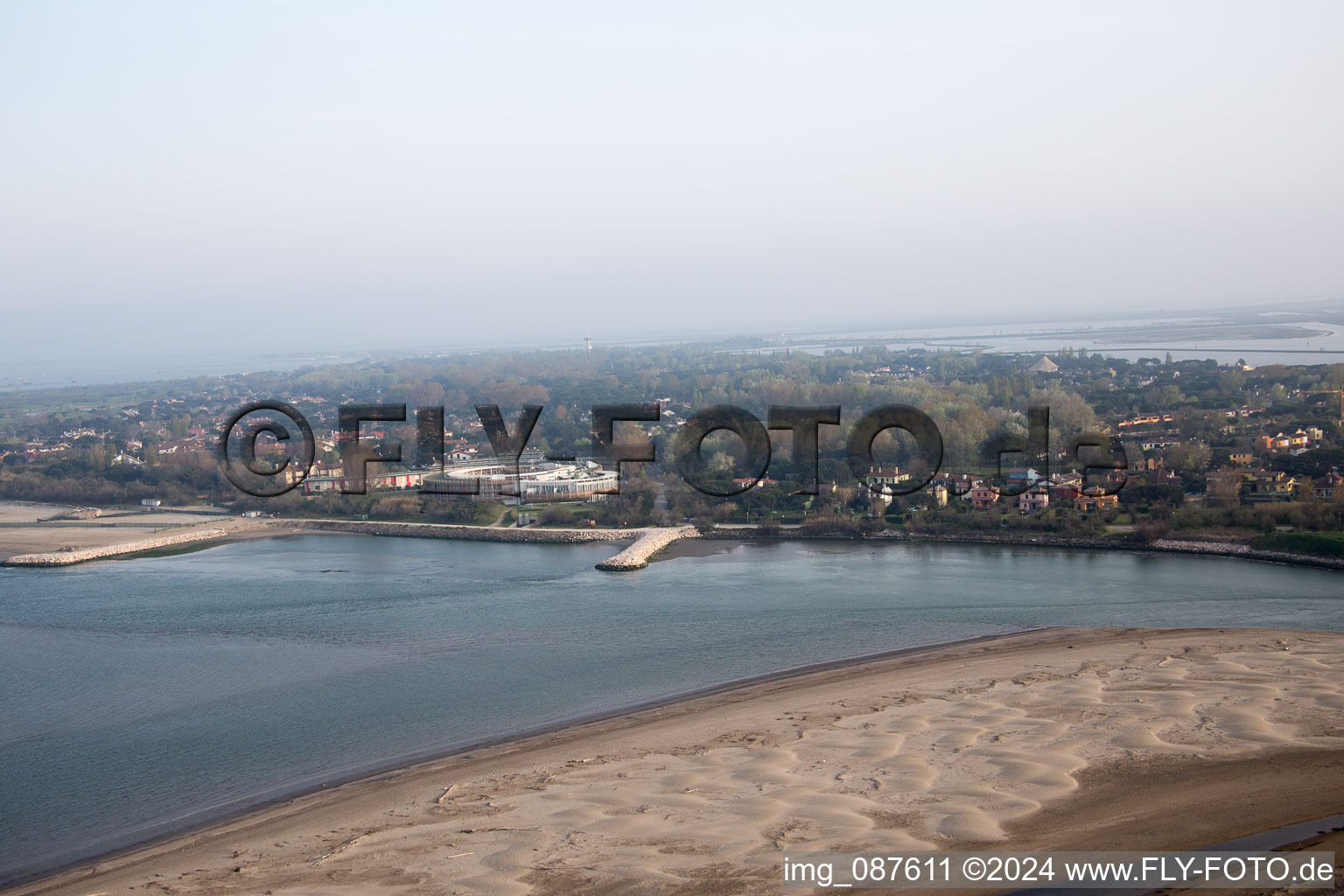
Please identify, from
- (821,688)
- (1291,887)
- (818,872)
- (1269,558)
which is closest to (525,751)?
(821,688)

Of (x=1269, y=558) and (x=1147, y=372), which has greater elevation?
(x=1147, y=372)

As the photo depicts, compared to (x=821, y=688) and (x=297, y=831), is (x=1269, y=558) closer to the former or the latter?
(x=821, y=688)

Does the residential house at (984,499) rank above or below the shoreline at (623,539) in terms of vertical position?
above

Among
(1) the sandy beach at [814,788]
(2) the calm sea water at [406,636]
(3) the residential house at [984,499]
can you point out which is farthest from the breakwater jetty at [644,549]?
(1) the sandy beach at [814,788]

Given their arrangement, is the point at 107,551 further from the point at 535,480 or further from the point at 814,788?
the point at 814,788

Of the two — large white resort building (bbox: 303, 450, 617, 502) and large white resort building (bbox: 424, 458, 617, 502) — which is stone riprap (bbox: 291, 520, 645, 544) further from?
large white resort building (bbox: 424, 458, 617, 502)

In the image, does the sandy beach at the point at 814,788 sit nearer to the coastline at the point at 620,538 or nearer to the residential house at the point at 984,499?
the coastline at the point at 620,538

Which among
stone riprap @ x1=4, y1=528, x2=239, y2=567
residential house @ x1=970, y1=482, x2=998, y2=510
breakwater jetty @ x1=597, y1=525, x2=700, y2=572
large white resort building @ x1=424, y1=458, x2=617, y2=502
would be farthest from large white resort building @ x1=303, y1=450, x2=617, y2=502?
residential house @ x1=970, y1=482, x2=998, y2=510

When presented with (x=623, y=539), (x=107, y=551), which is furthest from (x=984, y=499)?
(x=107, y=551)
